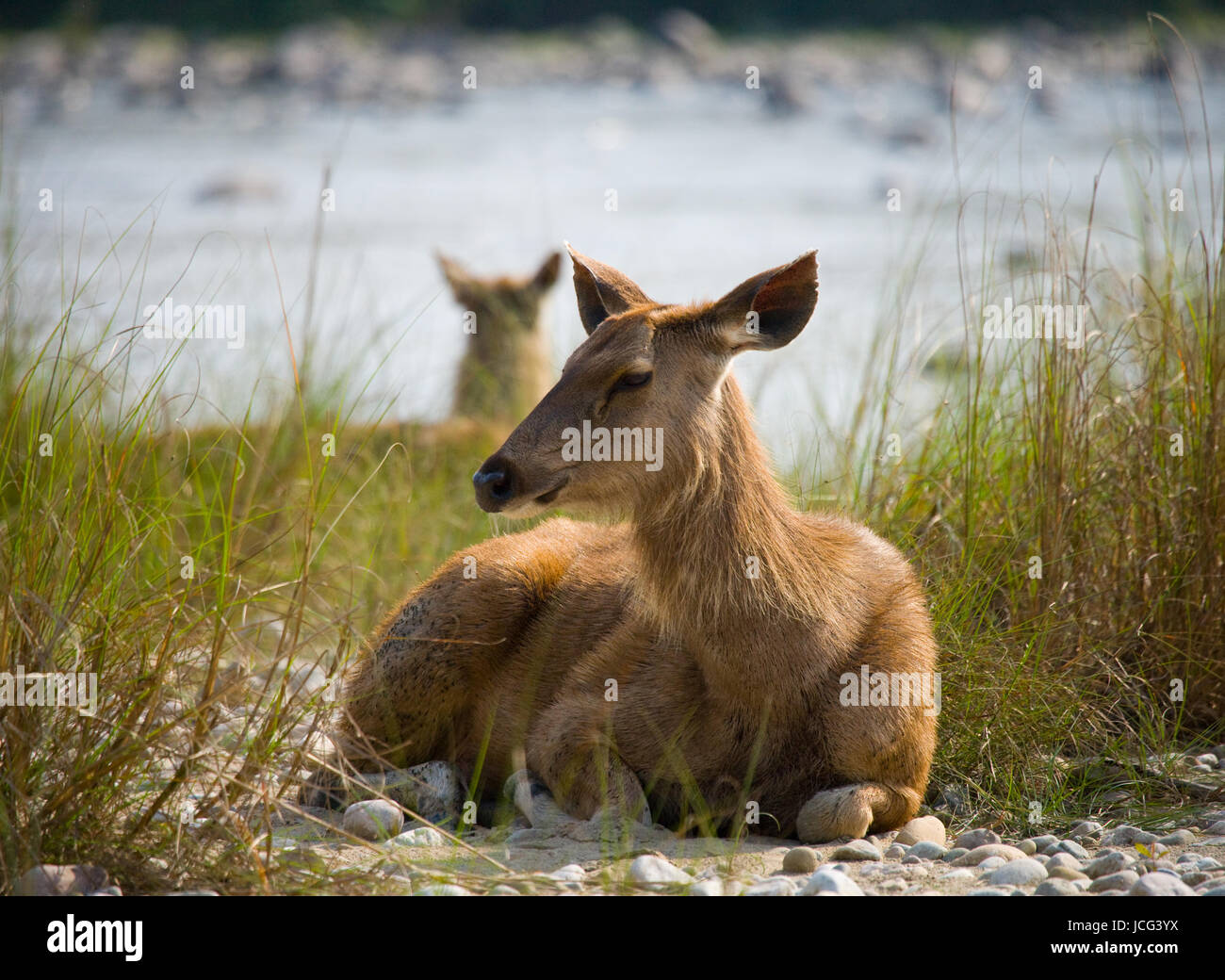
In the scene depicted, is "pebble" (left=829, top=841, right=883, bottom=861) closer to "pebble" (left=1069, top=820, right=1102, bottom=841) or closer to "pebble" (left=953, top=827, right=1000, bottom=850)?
"pebble" (left=953, top=827, right=1000, bottom=850)

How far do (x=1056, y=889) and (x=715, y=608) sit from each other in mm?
1422

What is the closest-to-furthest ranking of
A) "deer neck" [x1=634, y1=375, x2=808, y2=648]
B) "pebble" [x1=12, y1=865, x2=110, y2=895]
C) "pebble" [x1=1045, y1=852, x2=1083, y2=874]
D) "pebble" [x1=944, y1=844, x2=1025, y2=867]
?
"pebble" [x1=12, y1=865, x2=110, y2=895] → "pebble" [x1=1045, y1=852, x2=1083, y2=874] → "pebble" [x1=944, y1=844, x2=1025, y2=867] → "deer neck" [x1=634, y1=375, x2=808, y2=648]

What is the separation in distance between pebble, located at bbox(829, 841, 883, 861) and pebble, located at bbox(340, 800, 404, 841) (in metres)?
1.51

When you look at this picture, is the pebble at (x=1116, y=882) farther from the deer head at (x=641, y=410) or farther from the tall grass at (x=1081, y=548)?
the deer head at (x=641, y=410)

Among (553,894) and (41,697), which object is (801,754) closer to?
(553,894)

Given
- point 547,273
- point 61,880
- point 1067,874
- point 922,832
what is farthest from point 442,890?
point 547,273

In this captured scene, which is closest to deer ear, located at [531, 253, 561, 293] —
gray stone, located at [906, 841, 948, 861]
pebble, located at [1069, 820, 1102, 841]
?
pebble, located at [1069, 820, 1102, 841]

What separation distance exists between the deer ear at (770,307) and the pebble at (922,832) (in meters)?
1.72

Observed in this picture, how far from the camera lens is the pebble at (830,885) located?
4082mm

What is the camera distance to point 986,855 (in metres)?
4.57

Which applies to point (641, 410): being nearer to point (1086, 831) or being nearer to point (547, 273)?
point (1086, 831)

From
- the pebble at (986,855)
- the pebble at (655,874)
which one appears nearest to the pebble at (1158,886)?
the pebble at (986,855)

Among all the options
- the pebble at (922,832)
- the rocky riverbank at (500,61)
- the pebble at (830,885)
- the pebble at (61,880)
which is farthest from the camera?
the rocky riverbank at (500,61)

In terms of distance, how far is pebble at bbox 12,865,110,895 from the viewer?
12.9 feet
